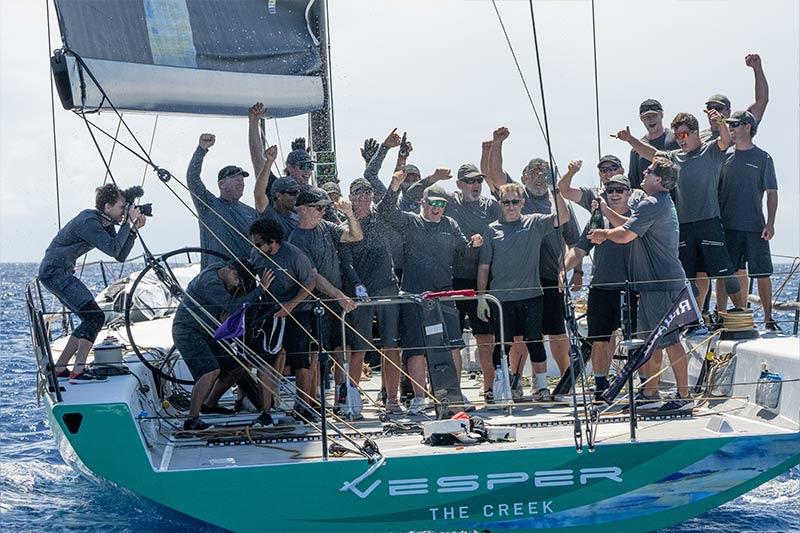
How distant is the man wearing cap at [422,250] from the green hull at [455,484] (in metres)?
1.57

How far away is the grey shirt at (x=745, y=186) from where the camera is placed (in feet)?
29.8

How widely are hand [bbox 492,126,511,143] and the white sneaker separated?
2400mm

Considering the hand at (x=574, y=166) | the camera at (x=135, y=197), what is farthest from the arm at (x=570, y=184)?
the camera at (x=135, y=197)

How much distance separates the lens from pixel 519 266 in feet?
27.7

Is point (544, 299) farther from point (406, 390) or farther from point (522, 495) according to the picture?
point (522, 495)

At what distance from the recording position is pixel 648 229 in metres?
7.85

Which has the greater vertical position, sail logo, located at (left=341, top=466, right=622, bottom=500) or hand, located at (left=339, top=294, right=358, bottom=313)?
hand, located at (left=339, top=294, right=358, bottom=313)

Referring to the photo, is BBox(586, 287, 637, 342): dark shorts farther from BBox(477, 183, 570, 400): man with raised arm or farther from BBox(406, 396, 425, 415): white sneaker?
BBox(406, 396, 425, 415): white sneaker

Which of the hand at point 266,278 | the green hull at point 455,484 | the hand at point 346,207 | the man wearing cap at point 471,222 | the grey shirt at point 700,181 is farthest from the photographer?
the grey shirt at point 700,181

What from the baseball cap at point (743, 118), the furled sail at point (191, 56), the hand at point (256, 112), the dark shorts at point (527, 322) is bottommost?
the dark shorts at point (527, 322)

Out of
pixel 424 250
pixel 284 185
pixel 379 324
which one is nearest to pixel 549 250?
pixel 424 250

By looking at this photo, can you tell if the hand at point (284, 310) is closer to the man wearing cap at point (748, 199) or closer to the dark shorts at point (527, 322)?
the dark shorts at point (527, 322)

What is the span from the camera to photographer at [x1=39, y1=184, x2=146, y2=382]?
7945mm

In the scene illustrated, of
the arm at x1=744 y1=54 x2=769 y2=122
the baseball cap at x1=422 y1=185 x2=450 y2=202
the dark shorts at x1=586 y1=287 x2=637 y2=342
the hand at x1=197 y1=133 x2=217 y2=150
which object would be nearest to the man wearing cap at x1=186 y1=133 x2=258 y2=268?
the hand at x1=197 y1=133 x2=217 y2=150
